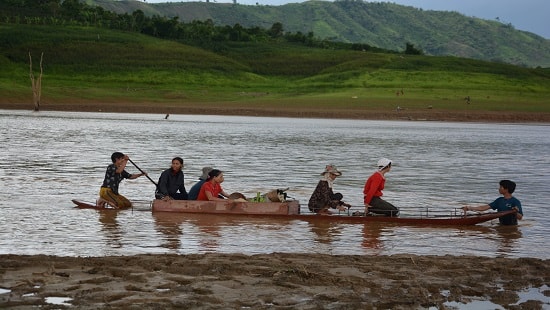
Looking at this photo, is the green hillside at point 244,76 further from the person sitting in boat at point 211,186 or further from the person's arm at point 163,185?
the person sitting in boat at point 211,186

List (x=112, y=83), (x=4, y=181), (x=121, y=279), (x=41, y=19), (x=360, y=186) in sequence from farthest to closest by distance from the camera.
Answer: (x=41, y=19), (x=112, y=83), (x=360, y=186), (x=4, y=181), (x=121, y=279)

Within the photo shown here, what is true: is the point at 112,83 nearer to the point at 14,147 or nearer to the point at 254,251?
the point at 14,147

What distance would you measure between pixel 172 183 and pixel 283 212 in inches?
95.9

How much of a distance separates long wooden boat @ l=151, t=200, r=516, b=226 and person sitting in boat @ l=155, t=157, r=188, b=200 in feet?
1.25

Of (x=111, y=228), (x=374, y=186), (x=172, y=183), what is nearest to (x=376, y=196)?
(x=374, y=186)

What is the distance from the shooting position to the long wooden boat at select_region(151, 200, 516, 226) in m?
16.9

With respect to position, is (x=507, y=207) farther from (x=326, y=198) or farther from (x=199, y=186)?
(x=199, y=186)

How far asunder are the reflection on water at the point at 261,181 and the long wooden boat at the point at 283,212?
255mm

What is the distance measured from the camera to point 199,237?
14.7m

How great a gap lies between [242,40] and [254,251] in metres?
129

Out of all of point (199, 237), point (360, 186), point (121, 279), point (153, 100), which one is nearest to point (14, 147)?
point (360, 186)

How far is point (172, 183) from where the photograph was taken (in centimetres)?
1794

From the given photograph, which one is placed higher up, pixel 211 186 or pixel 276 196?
pixel 211 186

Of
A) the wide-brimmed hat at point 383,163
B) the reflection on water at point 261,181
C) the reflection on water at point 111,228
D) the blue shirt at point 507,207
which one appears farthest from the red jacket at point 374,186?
the reflection on water at point 111,228
